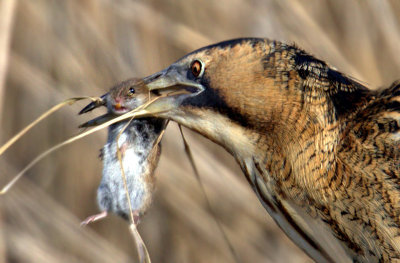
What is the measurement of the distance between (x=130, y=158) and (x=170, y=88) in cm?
16

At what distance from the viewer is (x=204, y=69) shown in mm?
1212

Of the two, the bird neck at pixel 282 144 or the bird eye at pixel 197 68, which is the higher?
the bird eye at pixel 197 68

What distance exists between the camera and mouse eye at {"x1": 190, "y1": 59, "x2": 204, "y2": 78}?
3.98ft

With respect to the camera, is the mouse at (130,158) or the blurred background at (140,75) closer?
the mouse at (130,158)

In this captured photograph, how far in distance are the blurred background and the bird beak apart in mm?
608

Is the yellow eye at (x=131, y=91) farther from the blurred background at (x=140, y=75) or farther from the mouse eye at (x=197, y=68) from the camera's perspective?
the blurred background at (x=140, y=75)

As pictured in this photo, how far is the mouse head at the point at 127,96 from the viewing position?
1.21m

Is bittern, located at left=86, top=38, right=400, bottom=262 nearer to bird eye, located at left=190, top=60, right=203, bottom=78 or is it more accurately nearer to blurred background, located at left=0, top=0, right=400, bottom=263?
bird eye, located at left=190, top=60, right=203, bottom=78

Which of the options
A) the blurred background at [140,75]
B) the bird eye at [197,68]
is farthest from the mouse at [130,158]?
the blurred background at [140,75]

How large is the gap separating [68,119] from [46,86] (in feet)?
0.98

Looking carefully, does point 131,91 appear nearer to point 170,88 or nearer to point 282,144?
point 170,88

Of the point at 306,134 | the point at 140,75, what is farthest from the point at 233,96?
the point at 140,75

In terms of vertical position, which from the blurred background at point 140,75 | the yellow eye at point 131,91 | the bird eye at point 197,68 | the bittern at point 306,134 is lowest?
the bittern at point 306,134

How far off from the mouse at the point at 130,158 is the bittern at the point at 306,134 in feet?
0.15
